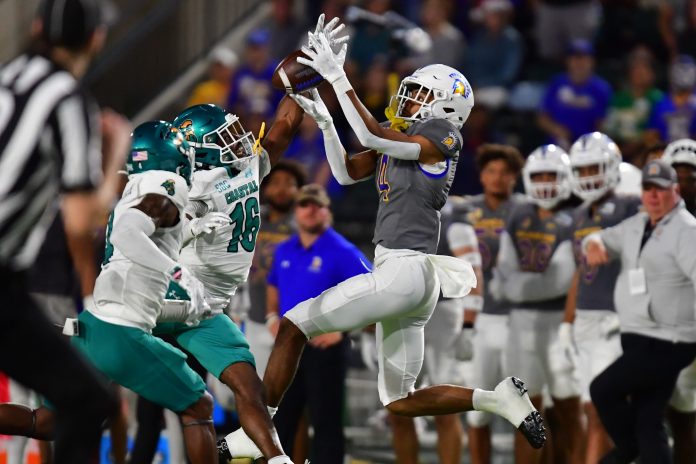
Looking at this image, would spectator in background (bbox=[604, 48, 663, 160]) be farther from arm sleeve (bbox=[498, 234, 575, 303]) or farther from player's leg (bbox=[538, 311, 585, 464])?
player's leg (bbox=[538, 311, 585, 464])

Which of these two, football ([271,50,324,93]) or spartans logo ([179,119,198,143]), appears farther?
football ([271,50,324,93])

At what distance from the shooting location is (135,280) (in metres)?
6.23

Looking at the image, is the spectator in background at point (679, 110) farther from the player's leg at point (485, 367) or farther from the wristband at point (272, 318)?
the wristband at point (272, 318)

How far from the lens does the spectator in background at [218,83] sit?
1370 cm

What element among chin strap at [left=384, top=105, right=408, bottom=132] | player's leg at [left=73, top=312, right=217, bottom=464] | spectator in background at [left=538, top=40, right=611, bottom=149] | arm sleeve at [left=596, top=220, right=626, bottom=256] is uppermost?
spectator in background at [left=538, top=40, right=611, bottom=149]

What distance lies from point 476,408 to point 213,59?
7.79m

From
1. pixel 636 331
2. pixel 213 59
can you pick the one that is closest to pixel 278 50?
pixel 213 59

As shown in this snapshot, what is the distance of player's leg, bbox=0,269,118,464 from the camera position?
478 cm

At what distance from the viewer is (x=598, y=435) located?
8.25 metres

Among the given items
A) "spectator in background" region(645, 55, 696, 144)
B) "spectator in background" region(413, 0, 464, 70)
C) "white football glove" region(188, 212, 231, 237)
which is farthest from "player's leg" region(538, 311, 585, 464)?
"spectator in background" region(413, 0, 464, 70)

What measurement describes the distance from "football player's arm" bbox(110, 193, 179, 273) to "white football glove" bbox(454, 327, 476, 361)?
2.51m

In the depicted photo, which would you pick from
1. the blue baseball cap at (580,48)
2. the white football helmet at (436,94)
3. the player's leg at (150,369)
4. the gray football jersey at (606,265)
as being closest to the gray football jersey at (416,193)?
the white football helmet at (436,94)

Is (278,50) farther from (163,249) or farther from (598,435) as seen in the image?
(163,249)

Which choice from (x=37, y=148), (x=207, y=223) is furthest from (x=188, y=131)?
(x=37, y=148)
